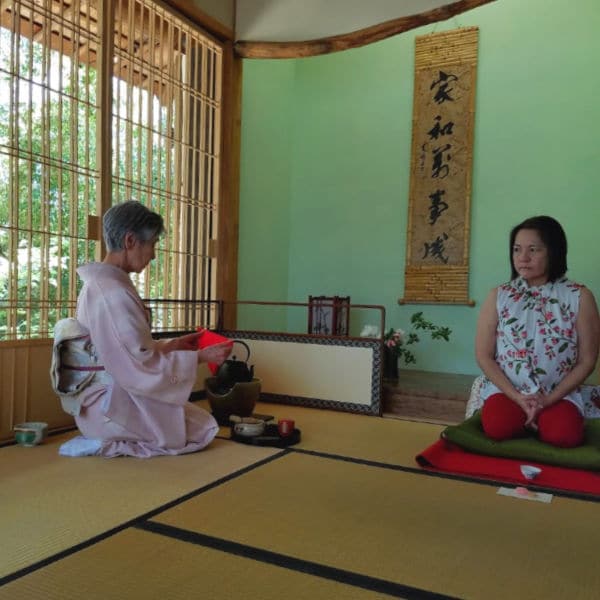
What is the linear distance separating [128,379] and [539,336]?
6.23 ft

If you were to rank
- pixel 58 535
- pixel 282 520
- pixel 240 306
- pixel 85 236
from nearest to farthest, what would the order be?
pixel 58 535
pixel 282 520
pixel 85 236
pixel 240 306

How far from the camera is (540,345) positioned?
9.14 ft

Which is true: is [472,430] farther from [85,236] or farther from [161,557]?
[85,236]

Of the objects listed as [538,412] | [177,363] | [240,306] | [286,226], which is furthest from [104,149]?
[538,412]

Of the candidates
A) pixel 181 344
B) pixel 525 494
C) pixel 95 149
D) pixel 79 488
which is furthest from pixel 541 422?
pixel 95 149

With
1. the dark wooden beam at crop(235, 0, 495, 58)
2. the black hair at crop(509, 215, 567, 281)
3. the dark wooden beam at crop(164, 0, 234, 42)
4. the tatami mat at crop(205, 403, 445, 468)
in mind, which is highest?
the dark wooden beam at crop(164, 0, 234, 42)

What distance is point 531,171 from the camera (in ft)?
16.3

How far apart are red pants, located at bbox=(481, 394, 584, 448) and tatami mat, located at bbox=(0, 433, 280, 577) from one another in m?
1.05

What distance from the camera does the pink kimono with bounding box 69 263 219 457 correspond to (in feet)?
8.79

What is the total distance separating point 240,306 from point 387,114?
2223mm

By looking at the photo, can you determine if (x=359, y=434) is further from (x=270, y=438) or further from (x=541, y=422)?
(x=541, y=422)

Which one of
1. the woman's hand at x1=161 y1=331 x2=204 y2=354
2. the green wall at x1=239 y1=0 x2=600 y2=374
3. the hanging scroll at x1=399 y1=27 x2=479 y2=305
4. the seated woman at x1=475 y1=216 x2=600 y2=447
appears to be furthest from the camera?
the hanging scroll at x1=399 y1=27 x2=479 y2=305

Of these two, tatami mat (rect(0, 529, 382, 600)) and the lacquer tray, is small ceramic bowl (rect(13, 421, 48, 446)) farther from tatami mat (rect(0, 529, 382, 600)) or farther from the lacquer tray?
tatami mat (rect(0, 529, 382, 600))

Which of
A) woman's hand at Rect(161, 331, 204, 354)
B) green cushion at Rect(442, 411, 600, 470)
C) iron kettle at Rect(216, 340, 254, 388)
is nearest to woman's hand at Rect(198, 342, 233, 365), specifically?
woman's hand at Rect(161, 331, 204, 354)
